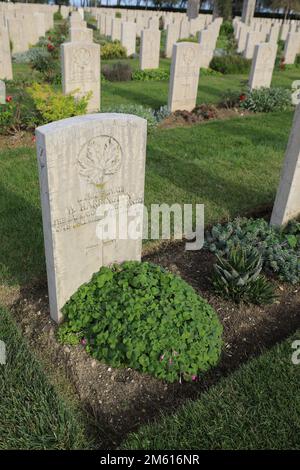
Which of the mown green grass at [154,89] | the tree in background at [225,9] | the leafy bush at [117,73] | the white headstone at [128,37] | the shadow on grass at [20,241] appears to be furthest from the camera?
the tree in background at [225,9]

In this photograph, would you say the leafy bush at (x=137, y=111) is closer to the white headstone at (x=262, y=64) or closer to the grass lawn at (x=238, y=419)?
the white headstone at (x=262, y=64)

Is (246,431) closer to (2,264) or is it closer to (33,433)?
(33,433)

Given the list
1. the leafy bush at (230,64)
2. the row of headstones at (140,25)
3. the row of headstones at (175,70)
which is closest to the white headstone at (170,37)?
the row of headstones at (140,25)

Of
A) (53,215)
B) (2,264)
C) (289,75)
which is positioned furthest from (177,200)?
(289,75)

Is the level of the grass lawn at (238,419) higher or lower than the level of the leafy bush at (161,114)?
lower

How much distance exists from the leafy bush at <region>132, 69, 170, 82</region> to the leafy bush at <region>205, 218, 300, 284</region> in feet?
36.5

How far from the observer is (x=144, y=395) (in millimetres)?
2986

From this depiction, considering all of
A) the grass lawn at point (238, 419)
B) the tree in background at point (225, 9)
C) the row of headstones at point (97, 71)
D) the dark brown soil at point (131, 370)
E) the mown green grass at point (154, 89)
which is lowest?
the dark brown soil at point (131, 370)

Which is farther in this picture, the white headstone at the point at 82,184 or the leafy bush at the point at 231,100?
the leafy bush at the point at 231,100

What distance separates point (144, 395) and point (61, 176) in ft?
5.82

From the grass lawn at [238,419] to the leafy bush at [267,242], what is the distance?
4.63 ft

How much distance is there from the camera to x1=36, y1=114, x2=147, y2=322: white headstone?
111 inches

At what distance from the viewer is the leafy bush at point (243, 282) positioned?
384 cm

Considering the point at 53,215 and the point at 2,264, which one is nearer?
the point at 53,215
